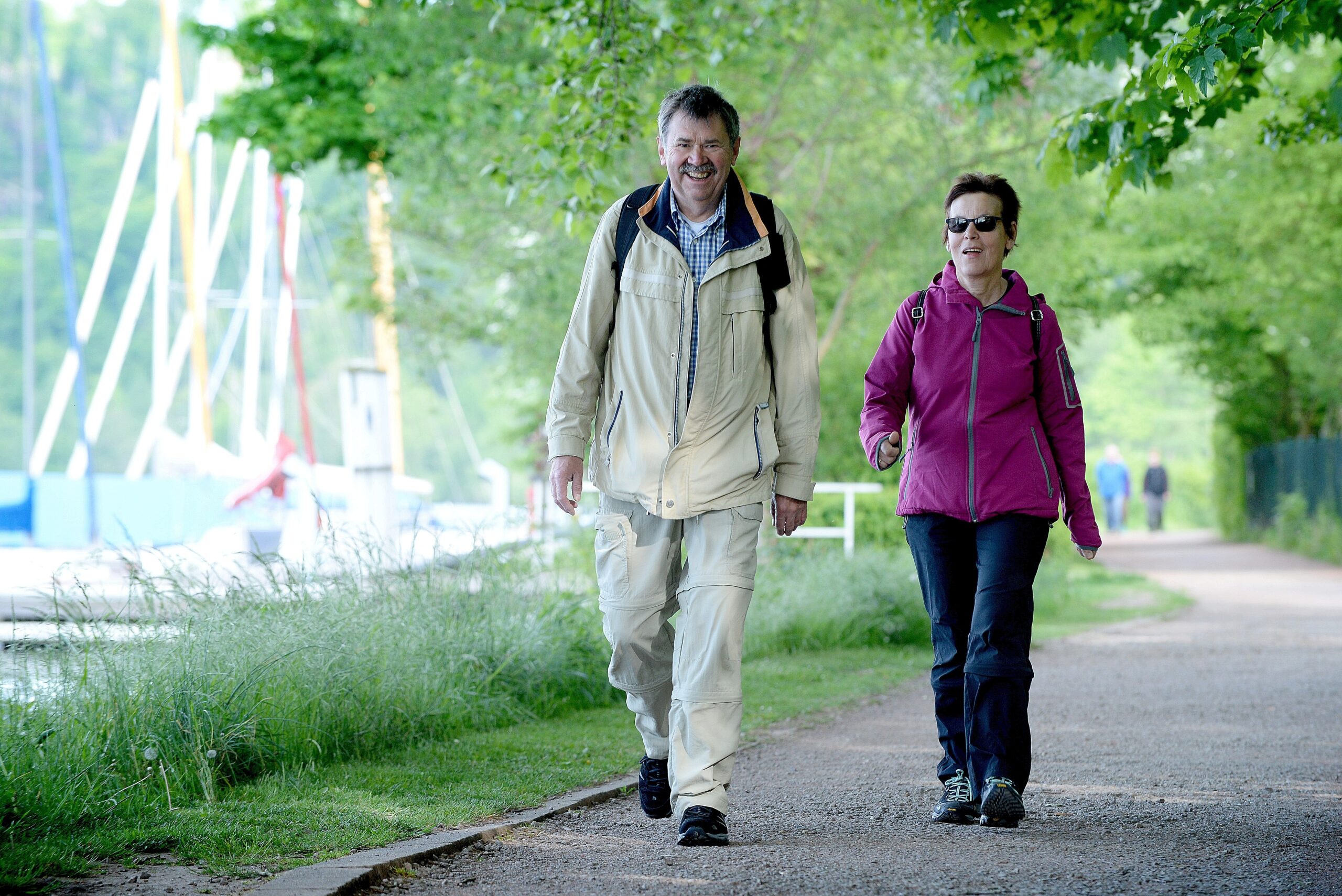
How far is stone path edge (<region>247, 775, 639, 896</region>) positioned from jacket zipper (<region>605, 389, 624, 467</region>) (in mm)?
1234

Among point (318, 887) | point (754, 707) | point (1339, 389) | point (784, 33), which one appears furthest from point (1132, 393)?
point (318, 887)

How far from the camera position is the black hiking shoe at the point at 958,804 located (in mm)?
4805

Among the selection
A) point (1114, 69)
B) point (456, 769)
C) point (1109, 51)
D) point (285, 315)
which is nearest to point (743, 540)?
point (456, 769)

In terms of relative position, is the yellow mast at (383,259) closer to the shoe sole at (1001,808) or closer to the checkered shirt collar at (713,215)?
the checkered shirt collar at (713,215)

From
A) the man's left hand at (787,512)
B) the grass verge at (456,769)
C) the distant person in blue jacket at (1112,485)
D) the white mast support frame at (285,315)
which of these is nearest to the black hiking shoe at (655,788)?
the grass verge at (456,769)

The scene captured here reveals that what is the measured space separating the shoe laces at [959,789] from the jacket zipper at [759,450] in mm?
1211

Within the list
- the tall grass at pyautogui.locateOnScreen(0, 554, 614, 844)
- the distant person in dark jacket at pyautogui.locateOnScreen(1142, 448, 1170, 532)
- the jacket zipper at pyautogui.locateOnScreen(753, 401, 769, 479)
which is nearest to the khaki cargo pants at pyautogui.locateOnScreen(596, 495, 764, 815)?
the jacket zipper at pyautogui.locateOnScreen(753, 401, 769, 479)

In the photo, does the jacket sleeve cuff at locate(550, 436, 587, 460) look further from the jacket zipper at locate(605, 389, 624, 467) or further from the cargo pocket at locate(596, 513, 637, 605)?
the cargo pocket at locate(596, 513, 637, 605)

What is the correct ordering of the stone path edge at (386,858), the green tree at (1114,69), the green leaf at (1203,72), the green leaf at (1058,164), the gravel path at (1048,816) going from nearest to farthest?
the stone path edge at (386,858), the gravel path at (1048,816), the green leaf at (1203,72), the green tree at (1114,69), the green leaf at (1058,164)

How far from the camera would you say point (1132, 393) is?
206 feet

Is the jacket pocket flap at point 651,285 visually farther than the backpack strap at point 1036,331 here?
No

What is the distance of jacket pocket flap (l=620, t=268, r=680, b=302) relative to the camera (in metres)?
4.54

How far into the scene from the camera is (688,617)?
4539 millimetres

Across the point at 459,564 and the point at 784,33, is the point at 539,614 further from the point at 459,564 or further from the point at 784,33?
the point at 784,33
